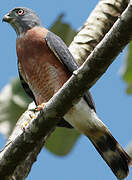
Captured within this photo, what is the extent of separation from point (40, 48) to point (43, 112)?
5.21 feet

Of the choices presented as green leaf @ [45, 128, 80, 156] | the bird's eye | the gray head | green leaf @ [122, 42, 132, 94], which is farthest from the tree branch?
green leaf @ [45, 128, 80, 156]

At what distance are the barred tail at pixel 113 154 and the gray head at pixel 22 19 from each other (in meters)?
1.88

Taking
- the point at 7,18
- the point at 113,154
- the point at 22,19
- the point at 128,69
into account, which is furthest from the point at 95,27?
the point at 113,154

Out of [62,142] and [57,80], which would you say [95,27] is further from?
[62,142]

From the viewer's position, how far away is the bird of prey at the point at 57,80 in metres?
4.90

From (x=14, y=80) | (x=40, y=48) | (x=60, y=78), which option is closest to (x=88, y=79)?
(x=60, y=78)

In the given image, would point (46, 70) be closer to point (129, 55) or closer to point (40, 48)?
point (40, 48)

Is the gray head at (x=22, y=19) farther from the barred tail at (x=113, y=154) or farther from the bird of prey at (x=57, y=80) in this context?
the barred tail at (x=113, y=154)

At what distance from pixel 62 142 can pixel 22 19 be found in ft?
6.30

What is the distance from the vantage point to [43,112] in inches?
149

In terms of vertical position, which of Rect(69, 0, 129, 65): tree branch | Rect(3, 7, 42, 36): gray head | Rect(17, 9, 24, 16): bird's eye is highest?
Rect(17, 9, 24, 16): bird's eye

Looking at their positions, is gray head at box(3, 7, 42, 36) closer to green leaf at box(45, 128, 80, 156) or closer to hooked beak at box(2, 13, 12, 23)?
hooked beak at box(2, 13, 12, 23)

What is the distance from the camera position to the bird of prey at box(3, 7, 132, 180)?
490cm

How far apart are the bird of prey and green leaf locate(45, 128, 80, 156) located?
55 centimetres
